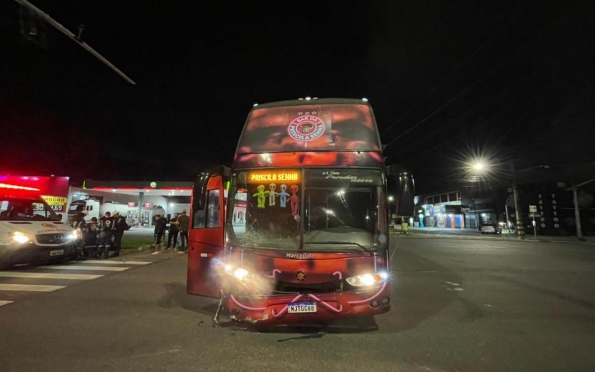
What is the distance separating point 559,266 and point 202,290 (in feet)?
43.9

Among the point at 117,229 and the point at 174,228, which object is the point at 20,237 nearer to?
the point at 117,229

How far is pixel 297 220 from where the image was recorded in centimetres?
550

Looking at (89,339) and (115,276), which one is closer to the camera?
(89,339)

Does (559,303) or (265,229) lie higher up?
(265,229)

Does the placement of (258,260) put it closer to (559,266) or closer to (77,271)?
(77,271)

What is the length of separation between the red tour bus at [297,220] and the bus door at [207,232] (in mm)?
17

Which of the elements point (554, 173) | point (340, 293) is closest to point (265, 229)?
point (340, 293)

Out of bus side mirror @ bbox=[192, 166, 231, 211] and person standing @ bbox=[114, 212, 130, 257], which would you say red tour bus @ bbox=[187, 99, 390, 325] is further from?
person standing @ bbox=[114, 212, 130, 257]

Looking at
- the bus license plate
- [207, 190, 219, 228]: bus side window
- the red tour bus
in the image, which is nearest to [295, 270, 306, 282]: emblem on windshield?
the red tour bus

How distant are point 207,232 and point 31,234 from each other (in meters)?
7.40

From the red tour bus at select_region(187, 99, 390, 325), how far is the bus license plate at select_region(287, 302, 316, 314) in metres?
0.01

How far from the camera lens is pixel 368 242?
17.5 ft

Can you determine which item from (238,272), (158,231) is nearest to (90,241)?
(158,231)

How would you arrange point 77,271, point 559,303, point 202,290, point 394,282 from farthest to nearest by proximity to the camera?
1. point 77,271
2. point 394,282
3. point 559,303
4. point 202,290
